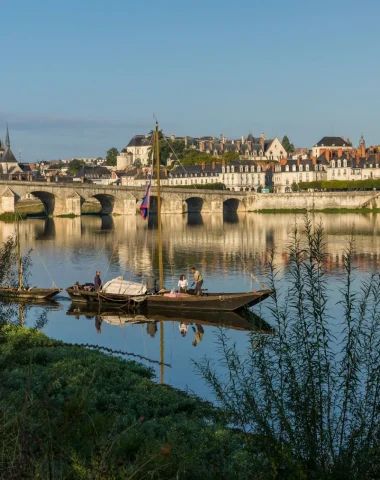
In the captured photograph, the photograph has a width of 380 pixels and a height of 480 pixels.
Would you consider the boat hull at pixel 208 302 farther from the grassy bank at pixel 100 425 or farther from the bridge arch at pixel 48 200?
the bridge arch at pixel 48 200

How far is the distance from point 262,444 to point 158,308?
60.6 feet

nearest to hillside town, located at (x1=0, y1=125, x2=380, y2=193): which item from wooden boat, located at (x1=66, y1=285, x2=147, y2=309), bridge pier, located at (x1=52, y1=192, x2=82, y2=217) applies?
bridge pier, located at (x1=52, y1=192, x2=82, y2=217)

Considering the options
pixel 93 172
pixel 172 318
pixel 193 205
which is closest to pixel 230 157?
pixel 193 205

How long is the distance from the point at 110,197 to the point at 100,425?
82.9 metres

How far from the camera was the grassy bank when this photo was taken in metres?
6.70

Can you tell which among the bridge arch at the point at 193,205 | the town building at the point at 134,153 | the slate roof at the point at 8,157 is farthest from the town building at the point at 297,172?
the town building at the point at 134,153

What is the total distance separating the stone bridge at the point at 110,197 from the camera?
266ft

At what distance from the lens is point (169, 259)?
140ft

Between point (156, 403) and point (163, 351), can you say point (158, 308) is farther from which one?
point (156, 403)

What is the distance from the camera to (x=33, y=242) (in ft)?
178

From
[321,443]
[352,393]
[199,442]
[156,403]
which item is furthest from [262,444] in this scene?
[156,403]

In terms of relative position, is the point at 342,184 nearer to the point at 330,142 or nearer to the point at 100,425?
the point at 330,142

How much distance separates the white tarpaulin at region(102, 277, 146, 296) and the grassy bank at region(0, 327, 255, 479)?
9038 mm

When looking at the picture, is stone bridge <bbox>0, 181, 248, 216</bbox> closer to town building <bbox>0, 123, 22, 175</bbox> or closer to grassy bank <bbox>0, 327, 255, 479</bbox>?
town building <bbox>0, 123, 22, 175</bbox>
